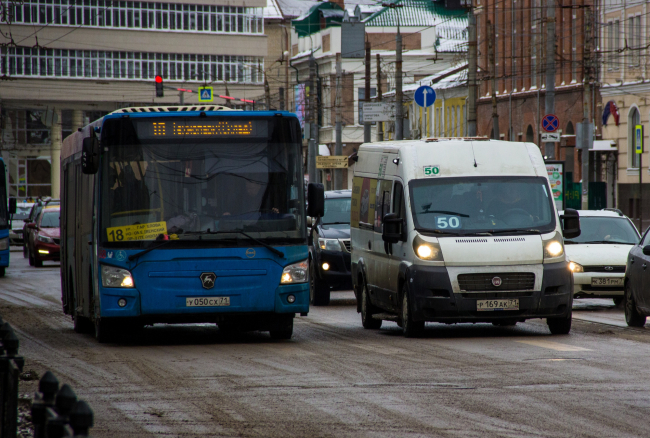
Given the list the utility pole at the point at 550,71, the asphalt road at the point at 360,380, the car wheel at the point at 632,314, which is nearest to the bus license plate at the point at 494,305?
the asphalt road at the point at 360,380

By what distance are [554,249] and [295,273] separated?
10.6 feet

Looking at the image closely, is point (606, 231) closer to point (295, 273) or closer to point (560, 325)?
point (560, 325)

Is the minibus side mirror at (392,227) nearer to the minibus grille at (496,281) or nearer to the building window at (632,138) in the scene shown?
the minibus grille at (496,281)

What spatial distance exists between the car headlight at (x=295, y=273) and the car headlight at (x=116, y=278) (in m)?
1.67

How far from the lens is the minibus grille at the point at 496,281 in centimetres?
1470

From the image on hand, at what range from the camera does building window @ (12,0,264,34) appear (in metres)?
84.2

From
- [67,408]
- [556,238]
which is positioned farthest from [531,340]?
[67,408]

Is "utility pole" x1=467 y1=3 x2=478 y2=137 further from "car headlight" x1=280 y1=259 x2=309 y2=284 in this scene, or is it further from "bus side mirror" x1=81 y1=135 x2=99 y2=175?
"bus side mirror" x1=81 y1=135 x2=99 y2=175

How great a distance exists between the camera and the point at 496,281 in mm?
14734

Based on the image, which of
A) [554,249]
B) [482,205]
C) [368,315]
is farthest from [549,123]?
[554,249]

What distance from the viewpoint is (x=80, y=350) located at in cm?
1372

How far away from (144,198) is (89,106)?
7716 centimetres

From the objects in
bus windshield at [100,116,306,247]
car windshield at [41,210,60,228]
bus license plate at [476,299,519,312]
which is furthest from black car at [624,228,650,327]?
car windshield at [41,210,60,228]

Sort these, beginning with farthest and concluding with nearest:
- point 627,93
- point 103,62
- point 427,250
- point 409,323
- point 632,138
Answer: point 103,62 → point 627,93 → point 632,138 → point 409,323 → point 427,250
